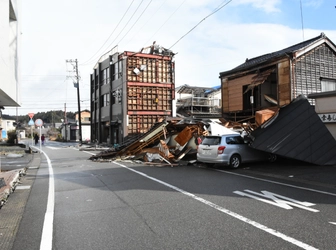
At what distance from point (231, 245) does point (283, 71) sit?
16131 millimetres

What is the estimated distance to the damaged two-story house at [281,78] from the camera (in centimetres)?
1823

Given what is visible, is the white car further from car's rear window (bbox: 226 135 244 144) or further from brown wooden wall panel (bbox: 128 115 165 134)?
brown wooden wall panel (bbox: 128 115 165 134)

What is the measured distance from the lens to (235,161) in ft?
44.1

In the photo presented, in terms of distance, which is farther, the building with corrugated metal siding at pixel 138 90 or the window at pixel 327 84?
the building with corrugated metal siding at pixel 138 90

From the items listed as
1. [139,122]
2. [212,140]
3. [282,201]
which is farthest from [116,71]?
[282,201]

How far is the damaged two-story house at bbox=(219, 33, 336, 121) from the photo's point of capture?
59.8ft

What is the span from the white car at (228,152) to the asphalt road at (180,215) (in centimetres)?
292

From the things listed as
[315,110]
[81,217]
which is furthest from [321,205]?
[315,110]

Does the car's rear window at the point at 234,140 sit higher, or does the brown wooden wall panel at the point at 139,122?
the brown wooden wall panel at the point at 139,122

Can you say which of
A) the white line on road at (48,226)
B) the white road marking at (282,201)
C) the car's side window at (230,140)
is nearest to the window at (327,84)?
the car's side window at (230,140)

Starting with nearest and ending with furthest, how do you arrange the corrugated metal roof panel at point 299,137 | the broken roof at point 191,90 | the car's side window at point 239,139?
the corrugated metal roof panel at point 299,137 → the car's side window at point 239,139 → the broken roof at point 191,90

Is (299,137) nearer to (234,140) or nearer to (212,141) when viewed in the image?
(234,140)

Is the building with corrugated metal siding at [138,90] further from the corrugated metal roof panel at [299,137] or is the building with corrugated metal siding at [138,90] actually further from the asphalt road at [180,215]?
the asphalt road at [180,215]

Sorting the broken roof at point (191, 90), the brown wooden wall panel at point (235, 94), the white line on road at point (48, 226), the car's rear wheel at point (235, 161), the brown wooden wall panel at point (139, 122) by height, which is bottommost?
the white line on road at point (48, 226)
